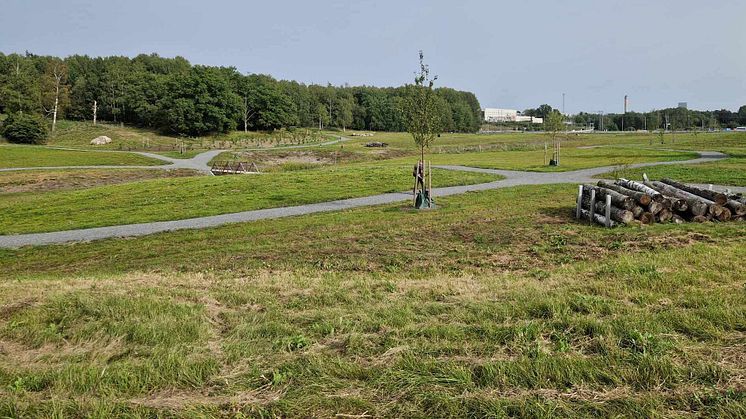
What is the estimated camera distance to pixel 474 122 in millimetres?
175875

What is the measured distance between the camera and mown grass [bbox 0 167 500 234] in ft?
68.2

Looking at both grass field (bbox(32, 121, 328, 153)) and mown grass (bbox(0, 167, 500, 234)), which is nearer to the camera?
mown grass (bbox(0, 167, 500, 234))

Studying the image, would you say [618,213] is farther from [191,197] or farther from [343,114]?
[343,114]

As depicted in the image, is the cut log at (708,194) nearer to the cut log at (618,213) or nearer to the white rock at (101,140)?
the cut log at (618,213)

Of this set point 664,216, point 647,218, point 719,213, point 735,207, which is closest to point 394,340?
point 647,218

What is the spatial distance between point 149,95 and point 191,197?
286 feet

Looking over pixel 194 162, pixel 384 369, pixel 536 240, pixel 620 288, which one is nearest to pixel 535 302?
pixel 620 288

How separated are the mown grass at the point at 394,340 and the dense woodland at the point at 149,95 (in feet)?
223

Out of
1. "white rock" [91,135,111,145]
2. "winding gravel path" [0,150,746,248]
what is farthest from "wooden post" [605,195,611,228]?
"white rock" [91,135,111,145]

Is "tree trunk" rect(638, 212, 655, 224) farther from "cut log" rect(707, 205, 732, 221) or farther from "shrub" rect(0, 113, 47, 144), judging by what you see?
"shrub" rect(0, 113, 47, 144)

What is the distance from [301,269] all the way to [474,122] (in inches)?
6798

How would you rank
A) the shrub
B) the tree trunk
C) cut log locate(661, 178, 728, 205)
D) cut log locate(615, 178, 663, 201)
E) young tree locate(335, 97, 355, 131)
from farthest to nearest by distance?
1. young tree locate(335, 97, 355, 131)
2. the shrub
3. cut log locate(661, 178, 728, 205)
4. cut log locate(615, 178, 663, 201)
5. the tree trunk

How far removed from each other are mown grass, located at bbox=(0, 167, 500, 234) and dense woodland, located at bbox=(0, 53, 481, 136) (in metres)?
46.3

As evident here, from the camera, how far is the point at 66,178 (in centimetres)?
3797
